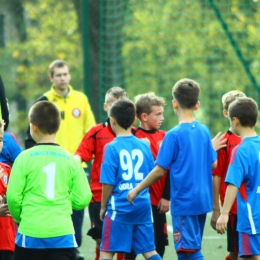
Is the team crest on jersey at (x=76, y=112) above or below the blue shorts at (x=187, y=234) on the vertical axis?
above

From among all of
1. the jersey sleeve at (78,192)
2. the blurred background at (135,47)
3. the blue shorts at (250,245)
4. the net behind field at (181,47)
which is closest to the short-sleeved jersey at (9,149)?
the jersey sleeve at (78,192)

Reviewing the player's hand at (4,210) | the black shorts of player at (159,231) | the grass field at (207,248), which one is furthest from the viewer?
the grass field at (207,248)

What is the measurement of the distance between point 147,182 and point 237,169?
27.6 inches

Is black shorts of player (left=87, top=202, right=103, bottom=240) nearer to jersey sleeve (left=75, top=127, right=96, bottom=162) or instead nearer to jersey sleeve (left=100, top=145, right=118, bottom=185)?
jersey sleeve (left=75, top=127, right=96, bottom=162)

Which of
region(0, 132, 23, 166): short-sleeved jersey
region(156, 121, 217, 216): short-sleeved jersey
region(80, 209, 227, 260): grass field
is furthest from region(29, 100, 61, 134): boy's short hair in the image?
region(80, 209, 227, 260): grass field

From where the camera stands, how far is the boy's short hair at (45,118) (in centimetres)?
512

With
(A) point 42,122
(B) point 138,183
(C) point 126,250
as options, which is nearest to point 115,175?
(B) point 138,183

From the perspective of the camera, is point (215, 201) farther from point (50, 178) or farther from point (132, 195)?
point (50, 178)

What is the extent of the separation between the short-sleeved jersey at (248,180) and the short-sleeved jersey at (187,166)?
1.36 feet

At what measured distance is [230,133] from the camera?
636 centimetres

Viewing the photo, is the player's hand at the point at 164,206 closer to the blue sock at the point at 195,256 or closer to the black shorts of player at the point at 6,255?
the blue sock at the point at 195,256

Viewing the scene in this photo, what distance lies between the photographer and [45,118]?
5129 mm

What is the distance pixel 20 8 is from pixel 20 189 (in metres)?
16.8

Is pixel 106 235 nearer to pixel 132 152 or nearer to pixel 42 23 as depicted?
pixel 132 152
